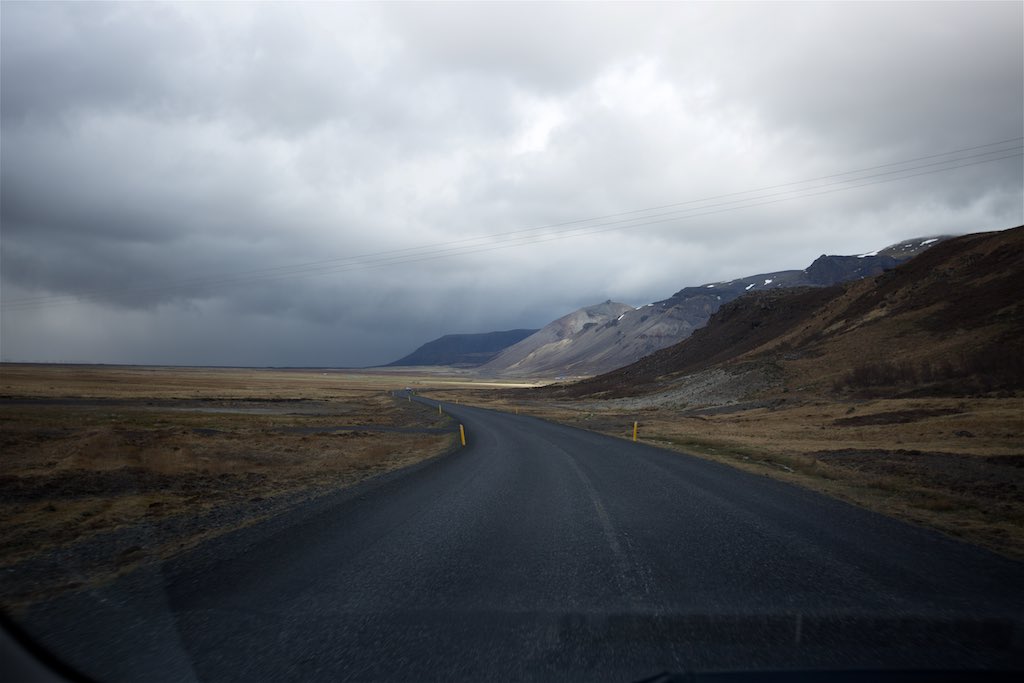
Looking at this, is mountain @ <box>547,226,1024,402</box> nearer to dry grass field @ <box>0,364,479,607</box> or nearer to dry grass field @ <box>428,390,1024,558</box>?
dry grass field @ <box>428,390,1024,558</box>

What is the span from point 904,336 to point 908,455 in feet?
154

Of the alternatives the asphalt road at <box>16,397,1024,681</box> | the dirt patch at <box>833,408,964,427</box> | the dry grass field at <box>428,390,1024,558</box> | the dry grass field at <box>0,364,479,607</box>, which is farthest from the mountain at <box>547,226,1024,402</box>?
the asphalt road at <box>16,397,1024,681</box>

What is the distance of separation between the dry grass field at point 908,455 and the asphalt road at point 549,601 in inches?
72.9

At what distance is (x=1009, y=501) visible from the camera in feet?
41.2

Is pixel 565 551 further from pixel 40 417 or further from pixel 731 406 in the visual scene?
pixel 731 406

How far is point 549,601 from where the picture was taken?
6215 mm

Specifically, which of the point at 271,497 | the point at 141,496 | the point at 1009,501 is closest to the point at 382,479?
the point at 271,497

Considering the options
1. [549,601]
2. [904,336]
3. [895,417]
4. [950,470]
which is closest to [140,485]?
[549,601]

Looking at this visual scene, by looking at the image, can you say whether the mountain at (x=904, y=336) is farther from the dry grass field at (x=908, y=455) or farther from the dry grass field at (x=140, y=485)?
the dry grass field at (x=140, y=485)

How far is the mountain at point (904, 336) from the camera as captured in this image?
47.7 metres

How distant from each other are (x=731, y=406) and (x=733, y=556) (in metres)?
56.5

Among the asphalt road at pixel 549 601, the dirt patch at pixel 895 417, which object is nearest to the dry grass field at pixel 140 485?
the asphalt road at pixel 549 601

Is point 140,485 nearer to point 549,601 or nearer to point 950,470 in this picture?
point 549,601

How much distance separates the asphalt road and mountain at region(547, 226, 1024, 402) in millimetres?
44832
